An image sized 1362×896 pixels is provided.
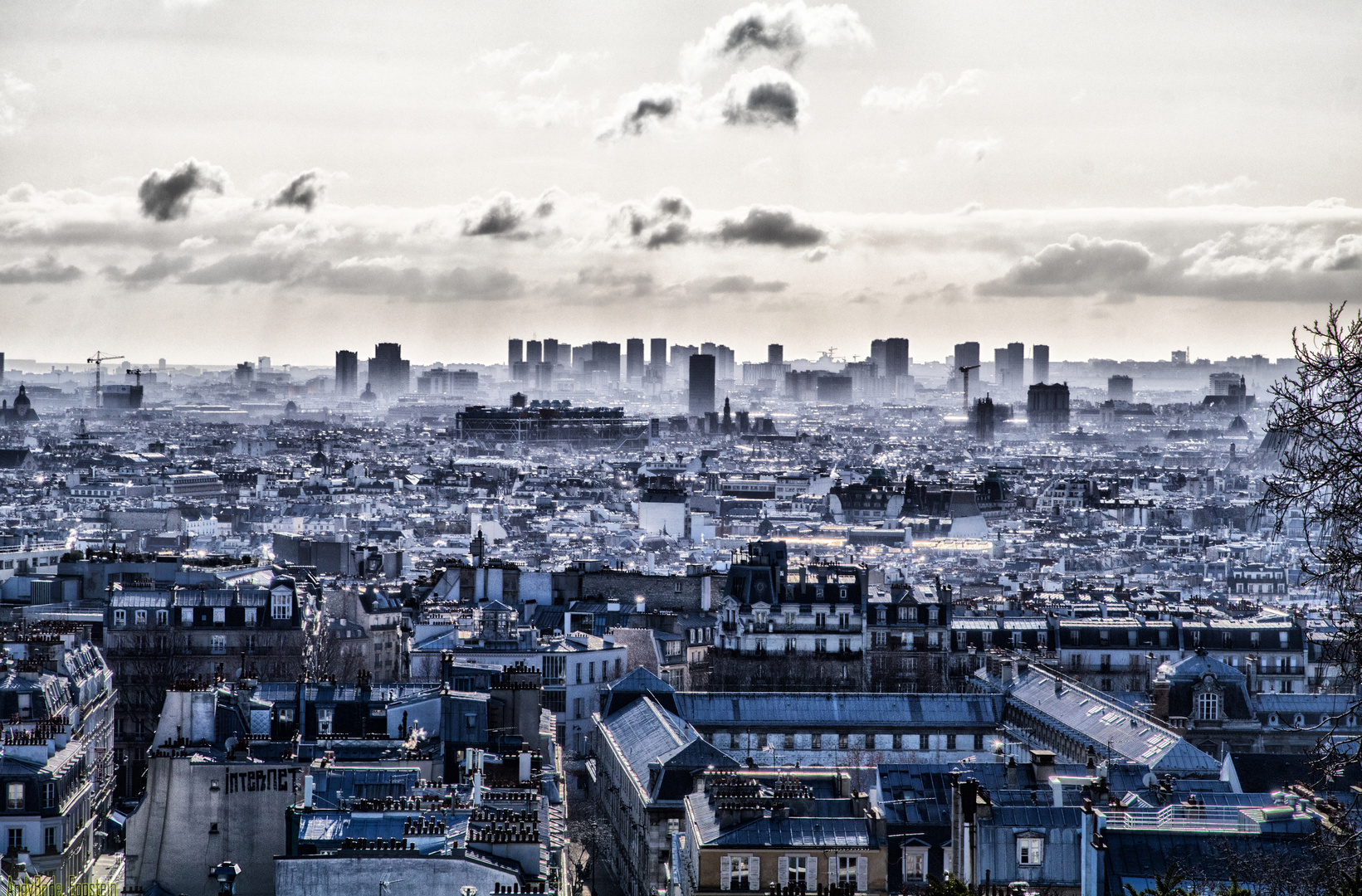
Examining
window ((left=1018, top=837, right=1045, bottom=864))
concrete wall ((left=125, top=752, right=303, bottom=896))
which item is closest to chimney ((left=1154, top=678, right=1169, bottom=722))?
window ((left=1018, top=837, right=1045, bottom=864))

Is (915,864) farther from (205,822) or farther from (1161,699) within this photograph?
(1161,699)

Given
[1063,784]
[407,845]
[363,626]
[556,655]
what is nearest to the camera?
[407,845]

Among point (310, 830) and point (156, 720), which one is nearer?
point (310, 830)

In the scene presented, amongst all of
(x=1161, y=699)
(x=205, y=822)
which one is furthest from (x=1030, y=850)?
(x=1161, y=699)

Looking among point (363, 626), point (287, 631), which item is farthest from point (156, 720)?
point (363, 626)

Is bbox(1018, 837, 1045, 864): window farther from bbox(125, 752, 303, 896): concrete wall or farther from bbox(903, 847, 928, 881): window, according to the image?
bbox(125, 752, 303, 896): concrete wall

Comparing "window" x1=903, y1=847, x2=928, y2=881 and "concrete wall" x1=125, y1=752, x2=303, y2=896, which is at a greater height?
"concrete wall" x1=125, y1=752, x2=303, y2=896


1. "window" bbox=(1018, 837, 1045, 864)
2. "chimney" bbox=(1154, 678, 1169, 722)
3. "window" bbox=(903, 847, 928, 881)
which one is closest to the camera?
"window" bbox=(1018, 837, 1045, 864)

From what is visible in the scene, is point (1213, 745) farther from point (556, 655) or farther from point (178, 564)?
point (178, 564)
